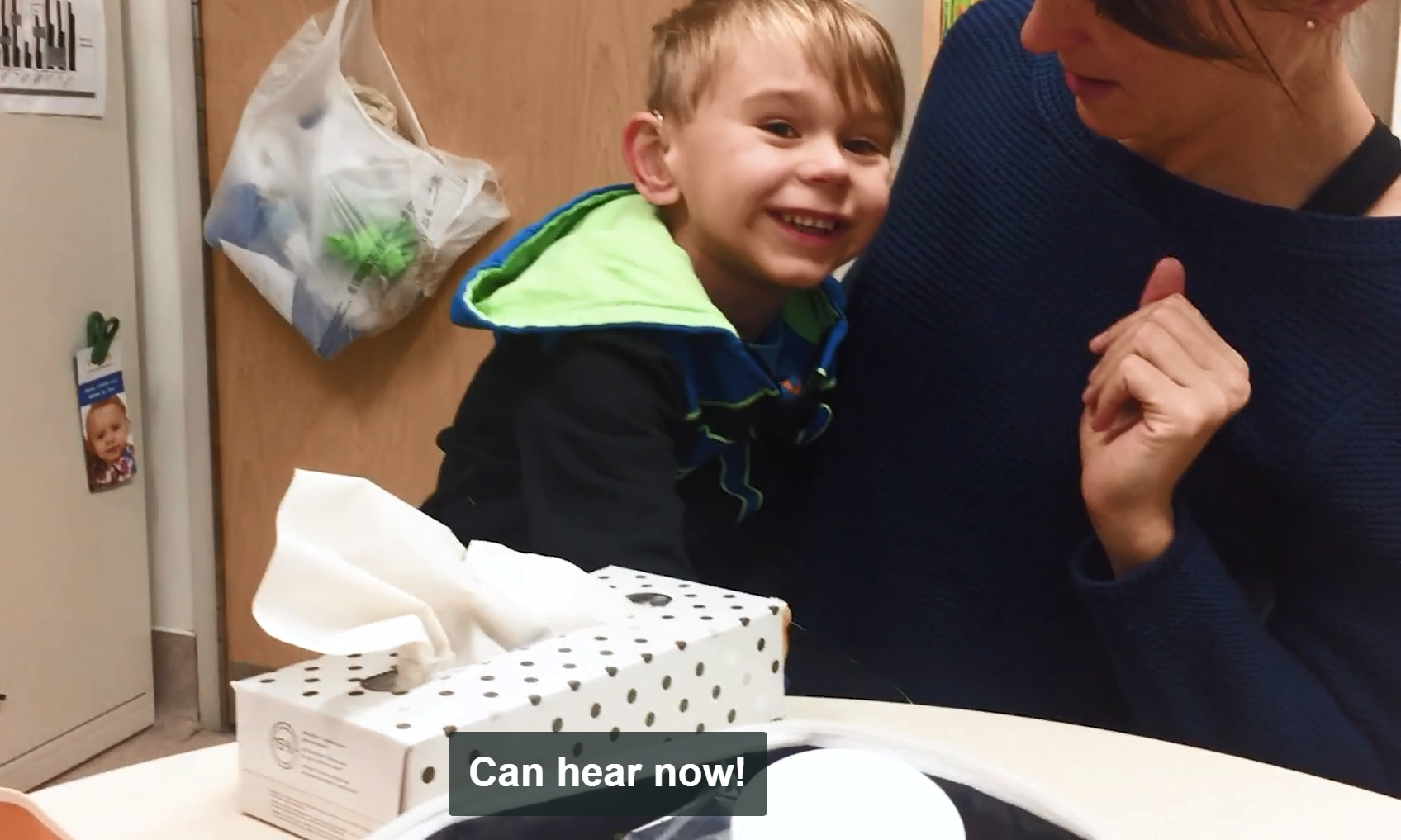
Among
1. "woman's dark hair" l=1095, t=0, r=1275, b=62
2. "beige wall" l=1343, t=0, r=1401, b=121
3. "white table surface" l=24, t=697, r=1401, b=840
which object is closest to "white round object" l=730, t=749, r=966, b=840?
"white table surface" l=24, t=697, r=1401, b=840

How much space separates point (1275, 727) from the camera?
76cm

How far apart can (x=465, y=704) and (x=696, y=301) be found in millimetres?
452

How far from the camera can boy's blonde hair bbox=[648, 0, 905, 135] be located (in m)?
0.92

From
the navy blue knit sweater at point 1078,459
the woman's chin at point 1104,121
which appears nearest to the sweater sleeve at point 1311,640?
the navy blue knit sweater at point 1078,459

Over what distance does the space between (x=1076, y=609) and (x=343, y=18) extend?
51.9 inches

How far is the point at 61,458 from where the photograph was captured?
5.53ft

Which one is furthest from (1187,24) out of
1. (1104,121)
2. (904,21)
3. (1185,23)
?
(904,21)

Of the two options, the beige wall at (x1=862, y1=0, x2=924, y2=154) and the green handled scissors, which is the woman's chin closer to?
the beige wall at (x1=862, y1=0, x2=924, y2=154)

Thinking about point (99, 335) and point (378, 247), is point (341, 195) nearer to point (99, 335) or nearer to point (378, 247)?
point (378, 247)

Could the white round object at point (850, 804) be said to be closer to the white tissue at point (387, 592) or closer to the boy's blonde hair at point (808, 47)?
the white tissue at point (387, 592)

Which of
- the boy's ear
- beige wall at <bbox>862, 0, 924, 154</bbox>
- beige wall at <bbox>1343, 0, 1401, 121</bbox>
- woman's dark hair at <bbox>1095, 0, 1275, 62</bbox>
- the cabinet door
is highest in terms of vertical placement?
beige wall at <bbox>862, 0, 924, 154</bbox>

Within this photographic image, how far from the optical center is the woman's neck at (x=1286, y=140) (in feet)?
2.66

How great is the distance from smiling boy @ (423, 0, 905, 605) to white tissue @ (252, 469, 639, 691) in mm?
224

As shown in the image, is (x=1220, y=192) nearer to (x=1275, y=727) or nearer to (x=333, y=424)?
(x=1275, y=727)
